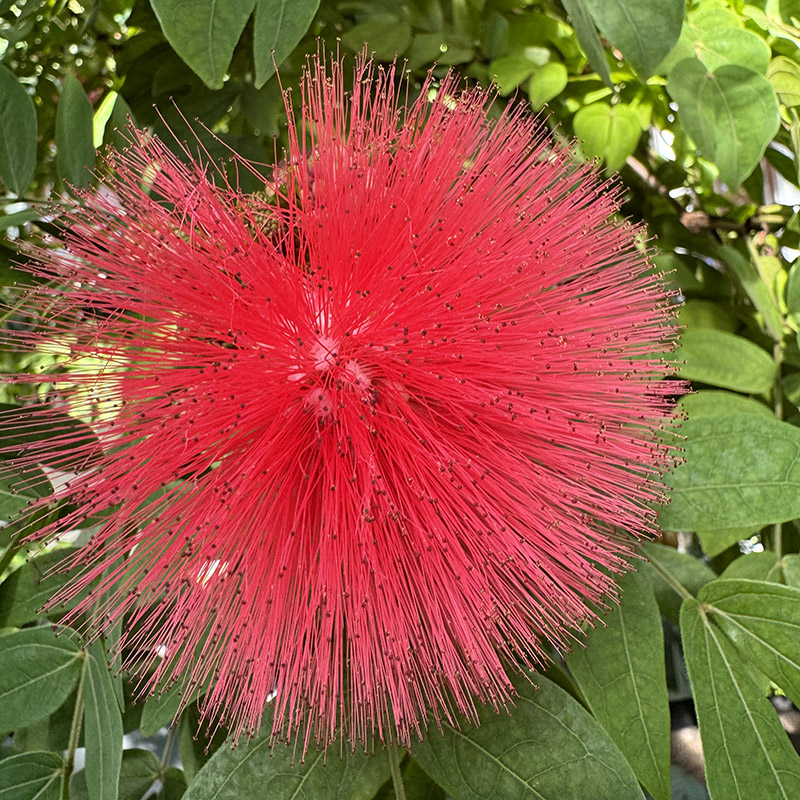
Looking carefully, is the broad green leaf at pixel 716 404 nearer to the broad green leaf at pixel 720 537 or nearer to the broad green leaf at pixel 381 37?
the broad green leaf at pixel 720 537

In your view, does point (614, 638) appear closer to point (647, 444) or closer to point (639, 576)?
point (639, 576)

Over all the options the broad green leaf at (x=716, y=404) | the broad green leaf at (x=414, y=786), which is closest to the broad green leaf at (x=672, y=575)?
the broad green leaf at (x=716, y=404)

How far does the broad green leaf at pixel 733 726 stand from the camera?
0.75 meters

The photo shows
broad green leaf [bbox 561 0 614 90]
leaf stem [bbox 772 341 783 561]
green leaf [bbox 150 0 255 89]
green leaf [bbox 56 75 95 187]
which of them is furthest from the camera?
leaf stem [bbox 772 341 783 561]

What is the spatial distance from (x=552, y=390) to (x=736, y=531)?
1.31ft

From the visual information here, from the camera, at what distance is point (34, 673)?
2.77 ft

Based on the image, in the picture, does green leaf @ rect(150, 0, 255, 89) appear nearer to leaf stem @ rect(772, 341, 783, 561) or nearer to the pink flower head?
the pink flower head

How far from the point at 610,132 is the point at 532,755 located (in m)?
0.83

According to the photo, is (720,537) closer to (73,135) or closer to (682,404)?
(682,404)

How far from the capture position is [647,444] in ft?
2.62

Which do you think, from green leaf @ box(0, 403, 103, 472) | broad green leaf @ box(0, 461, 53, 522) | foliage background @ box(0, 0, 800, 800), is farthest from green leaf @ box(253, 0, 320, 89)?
broad green leaf @ box(0, 461, 53, 522)

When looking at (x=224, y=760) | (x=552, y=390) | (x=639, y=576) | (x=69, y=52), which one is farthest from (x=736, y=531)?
(x=69, y=52)

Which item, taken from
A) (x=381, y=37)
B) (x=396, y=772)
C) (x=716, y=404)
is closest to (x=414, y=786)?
(x=396, y=772)

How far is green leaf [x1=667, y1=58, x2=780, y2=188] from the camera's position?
3.17 ft
